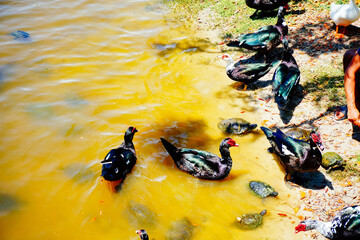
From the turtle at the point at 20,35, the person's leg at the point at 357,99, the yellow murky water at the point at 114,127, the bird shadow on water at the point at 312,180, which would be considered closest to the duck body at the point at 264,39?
the yellow murky water at the point at 114,127

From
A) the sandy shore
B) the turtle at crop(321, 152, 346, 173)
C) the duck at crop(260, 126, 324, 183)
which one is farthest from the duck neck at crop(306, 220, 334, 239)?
the turtle at crop(321, 152, 346, 173)

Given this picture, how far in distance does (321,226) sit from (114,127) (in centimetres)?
471

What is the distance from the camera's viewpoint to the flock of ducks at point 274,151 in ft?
15.2

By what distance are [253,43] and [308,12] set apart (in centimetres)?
291

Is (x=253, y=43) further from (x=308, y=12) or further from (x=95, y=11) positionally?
(x=95, y=11)

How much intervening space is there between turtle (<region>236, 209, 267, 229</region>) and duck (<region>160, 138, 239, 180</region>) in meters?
0.93

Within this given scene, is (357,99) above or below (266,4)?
below

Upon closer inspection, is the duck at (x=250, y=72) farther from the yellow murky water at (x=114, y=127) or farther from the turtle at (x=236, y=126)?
the turtle at (x=236, y=126)

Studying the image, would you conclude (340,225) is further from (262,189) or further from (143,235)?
(143,235)

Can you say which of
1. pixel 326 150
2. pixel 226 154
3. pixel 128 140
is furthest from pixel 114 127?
pixel 326 150

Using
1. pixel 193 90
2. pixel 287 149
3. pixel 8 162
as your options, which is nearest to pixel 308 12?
pixel 193 90

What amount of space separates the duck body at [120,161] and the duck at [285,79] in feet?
11.4

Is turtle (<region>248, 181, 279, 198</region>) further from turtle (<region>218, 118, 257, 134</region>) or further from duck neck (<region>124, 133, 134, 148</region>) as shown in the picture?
duck neck (<region>124, 133, 134, 148</region>)

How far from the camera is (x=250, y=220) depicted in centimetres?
496
